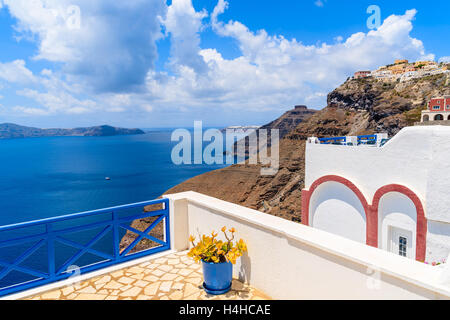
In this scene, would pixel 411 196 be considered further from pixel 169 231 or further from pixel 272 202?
pixel 272 202

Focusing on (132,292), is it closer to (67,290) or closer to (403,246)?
(67,290)

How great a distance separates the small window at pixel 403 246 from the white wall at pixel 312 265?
5.84 m

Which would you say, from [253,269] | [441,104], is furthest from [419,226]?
[441,104]

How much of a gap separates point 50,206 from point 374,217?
173 ft

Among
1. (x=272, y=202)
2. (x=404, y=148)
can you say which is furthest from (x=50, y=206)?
(x=404, y=148)

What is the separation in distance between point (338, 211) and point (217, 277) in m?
7.03

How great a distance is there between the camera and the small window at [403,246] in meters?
7.55

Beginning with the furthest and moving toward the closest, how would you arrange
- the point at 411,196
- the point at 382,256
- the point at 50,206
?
the point at 50,206 < the point at 411,196 < the point at 382,256

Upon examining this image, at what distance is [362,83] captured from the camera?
162 feet

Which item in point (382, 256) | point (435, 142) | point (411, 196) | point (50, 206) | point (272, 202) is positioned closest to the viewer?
point (382, 256)

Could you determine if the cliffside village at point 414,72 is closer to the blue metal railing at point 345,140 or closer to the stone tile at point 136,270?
the blue metal railing at point 345,140

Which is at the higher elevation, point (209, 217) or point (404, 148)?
point (404, 148)

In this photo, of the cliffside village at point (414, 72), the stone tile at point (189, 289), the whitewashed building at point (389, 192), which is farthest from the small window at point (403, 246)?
the cliffside village at point (414, 72)

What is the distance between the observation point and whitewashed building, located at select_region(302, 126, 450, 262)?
6543 millimetres
